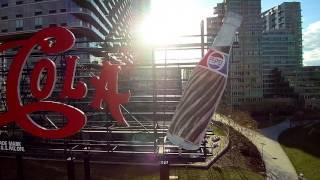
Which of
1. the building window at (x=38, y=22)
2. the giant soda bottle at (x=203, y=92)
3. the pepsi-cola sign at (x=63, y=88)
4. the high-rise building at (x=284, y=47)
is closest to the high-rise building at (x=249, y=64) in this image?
the high-rise building at (x=284, y=47)

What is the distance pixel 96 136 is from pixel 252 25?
92.0 m

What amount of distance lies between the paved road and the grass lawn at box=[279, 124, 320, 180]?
0.81 metres

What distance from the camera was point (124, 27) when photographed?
12469 centimetres

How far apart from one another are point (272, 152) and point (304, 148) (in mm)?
5123

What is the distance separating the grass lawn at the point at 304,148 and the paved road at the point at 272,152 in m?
0.81

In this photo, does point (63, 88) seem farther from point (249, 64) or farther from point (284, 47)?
point (284, 47)

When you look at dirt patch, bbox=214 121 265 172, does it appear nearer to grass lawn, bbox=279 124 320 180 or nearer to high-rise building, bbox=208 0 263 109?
grass lawn, bbox=279 124 320 180

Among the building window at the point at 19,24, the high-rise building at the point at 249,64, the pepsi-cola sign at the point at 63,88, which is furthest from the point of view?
the high-rise building at the point at 249,64

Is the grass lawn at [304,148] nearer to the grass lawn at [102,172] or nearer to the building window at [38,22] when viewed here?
the grass lawn at [102,172]

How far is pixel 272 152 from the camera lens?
49375mm

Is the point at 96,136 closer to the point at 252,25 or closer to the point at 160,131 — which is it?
the point at 160,131


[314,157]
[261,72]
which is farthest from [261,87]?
[314,157]

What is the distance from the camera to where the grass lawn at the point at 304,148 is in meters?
41.1

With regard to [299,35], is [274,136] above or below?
below
